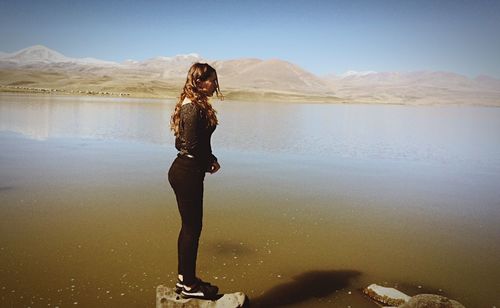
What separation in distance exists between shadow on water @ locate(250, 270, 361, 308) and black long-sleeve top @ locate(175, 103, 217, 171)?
→ 5.39ft

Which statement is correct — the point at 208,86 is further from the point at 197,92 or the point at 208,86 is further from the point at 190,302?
the point at 190,302

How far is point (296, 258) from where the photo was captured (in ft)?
15.6

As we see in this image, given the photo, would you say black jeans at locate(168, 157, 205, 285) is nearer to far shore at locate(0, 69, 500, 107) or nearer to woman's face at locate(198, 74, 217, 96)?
woman's face at locate(198, 74, 217, 96)

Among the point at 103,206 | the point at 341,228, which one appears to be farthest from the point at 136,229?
the point at 341,228

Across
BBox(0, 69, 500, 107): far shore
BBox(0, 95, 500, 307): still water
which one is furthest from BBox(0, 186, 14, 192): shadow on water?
BBox(0, 69, 500, 107): far shore

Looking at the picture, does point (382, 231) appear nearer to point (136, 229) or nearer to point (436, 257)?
point (436, 257)

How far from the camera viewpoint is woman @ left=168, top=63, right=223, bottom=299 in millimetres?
3104

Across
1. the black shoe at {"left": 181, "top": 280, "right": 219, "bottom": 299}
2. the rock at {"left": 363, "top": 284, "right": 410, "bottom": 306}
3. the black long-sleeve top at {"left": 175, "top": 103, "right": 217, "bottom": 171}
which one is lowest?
the rock at {"left": 363, "top": 284, "right": 410, "bottom": 306}

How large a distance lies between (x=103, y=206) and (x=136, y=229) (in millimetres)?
1280

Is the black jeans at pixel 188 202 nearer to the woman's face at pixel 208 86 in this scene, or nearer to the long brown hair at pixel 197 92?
the long brown hair at pixel 197 92

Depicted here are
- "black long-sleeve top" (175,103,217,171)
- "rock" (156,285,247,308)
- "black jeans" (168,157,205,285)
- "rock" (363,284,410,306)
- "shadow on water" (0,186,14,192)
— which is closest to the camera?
"black long-sleeve top" (175,103,217,171)

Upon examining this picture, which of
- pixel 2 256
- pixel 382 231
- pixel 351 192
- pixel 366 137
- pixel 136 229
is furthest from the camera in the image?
pixel 366 137

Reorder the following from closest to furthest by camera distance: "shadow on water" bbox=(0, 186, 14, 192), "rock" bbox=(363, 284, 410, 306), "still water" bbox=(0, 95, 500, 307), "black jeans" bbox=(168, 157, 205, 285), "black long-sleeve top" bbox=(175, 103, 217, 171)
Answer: "black long-sleeve top" bbox=(175, 103, 217, 171) → "black jeans" bbox=(168, 157, 205, 285) → "rock" bbox=(363, 284, 410, 306) → "still water" bbox=(0, 95, 500, 307) → "shadow on water" bbox=(0, 186, 14, 192)

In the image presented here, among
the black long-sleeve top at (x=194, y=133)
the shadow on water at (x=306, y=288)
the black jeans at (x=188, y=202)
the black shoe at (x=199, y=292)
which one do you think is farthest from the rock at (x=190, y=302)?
the black long-sleeve top at (x=194, y=133)
